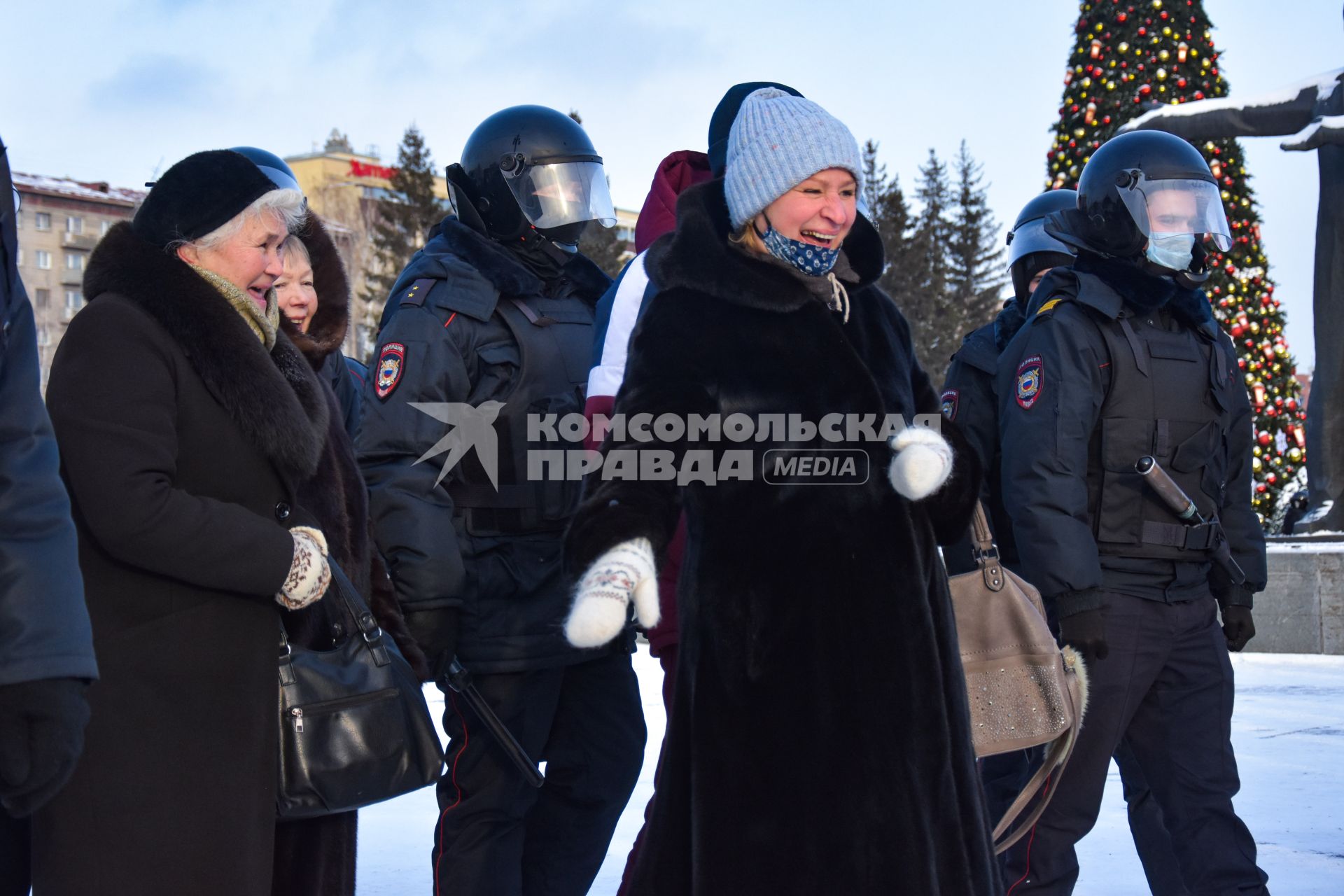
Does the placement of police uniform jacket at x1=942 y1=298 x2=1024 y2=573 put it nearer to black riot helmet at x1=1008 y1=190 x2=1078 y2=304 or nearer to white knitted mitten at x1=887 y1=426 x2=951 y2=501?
black riot helmet at x1=1008 y1=190 x2=1078 y2=304

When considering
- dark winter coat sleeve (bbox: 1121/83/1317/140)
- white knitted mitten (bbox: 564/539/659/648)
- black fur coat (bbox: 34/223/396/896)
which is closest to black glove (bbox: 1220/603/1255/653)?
white knitted mitten (bbox: 564/539/659/648)

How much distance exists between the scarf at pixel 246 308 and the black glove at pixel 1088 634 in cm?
209

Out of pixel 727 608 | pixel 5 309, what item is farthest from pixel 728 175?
pixel 5 309

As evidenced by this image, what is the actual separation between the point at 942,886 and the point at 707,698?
1.87 ft

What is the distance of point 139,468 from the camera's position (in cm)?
247

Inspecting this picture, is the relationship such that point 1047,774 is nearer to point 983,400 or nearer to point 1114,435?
point 1114,435

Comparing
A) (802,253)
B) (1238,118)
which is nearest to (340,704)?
(802,253)

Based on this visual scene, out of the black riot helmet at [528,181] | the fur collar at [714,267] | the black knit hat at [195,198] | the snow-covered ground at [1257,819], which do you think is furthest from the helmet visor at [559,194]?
the snow-covered ground at [1257,819]

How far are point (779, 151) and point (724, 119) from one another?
0.55 meters

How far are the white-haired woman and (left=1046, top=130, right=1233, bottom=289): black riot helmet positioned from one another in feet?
7.82

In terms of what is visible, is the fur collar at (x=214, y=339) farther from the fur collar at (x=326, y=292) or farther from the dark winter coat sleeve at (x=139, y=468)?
the fur collar at (x=326, y=292)

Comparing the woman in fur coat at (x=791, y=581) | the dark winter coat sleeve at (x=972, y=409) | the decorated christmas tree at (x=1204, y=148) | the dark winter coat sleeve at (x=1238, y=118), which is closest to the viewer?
the woman in fur coat at (x=791, y=581)

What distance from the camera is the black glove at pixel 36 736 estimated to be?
2018 millimetres

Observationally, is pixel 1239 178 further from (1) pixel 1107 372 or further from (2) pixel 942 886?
(2) pixel 942 886
